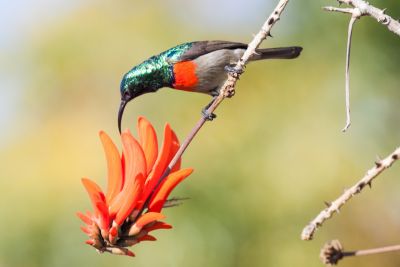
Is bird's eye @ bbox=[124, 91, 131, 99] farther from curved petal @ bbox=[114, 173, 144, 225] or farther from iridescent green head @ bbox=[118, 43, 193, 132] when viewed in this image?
curved petal @ bbox=[114, 173, 144, 225]

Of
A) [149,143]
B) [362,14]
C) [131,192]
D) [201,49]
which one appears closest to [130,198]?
[131,192]

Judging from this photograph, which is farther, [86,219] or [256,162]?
[256,162]

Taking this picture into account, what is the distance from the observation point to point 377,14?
5.23ft

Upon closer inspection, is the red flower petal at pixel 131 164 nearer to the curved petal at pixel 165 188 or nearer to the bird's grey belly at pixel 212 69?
the curved petal at pixel 165 188

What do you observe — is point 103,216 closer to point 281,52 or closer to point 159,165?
point 159,165

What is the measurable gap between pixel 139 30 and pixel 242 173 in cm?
266

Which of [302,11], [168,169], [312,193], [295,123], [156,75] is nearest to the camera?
[168,169]

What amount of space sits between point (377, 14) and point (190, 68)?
2.00 m

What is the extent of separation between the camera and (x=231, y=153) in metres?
7.69

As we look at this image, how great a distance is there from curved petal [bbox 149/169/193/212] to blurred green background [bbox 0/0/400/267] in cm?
511

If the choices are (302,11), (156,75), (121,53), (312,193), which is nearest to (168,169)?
(156,75)

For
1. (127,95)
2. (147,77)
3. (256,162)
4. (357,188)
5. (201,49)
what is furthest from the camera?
(256,162)

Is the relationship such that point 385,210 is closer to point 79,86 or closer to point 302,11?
point 302,11

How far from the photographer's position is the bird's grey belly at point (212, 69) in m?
3.53
